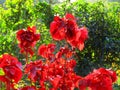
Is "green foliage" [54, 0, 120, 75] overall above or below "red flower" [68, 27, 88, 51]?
below

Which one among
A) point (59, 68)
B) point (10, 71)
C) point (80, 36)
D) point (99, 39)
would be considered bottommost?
point (99, 39)

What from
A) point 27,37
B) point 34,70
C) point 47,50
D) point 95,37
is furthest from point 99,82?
point 95,37

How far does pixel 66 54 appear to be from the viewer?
129 inches

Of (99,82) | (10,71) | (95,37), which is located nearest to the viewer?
(99,82)

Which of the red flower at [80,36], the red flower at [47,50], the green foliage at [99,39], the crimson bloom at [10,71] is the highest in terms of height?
the red flower at [80,36]

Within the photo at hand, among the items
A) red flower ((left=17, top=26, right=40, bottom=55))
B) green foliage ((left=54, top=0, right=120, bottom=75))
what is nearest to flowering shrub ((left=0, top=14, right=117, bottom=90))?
red flower ((left=17, top=26, right=40, bottom=55))

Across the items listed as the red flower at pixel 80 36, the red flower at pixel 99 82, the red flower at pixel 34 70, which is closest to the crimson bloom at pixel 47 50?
Result: the red flower at pixel 34 70

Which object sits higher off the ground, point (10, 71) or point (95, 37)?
point (10, 71)

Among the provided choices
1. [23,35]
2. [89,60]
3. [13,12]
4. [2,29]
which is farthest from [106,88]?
[13,12]

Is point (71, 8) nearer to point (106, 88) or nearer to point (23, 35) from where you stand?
point (23, 35)

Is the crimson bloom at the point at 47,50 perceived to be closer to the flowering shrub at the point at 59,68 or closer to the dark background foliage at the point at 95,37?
the flowering shrub at the point at 59,68

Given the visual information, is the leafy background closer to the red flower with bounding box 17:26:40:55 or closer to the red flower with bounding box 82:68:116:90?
the red flower with bounding box 17:26:40:55

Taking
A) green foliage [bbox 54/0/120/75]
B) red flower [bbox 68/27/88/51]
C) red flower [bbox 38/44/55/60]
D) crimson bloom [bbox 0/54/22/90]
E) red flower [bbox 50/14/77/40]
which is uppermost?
red flower [bbox 50/14/77/40]

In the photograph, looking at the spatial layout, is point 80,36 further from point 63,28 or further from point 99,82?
point 99,82
